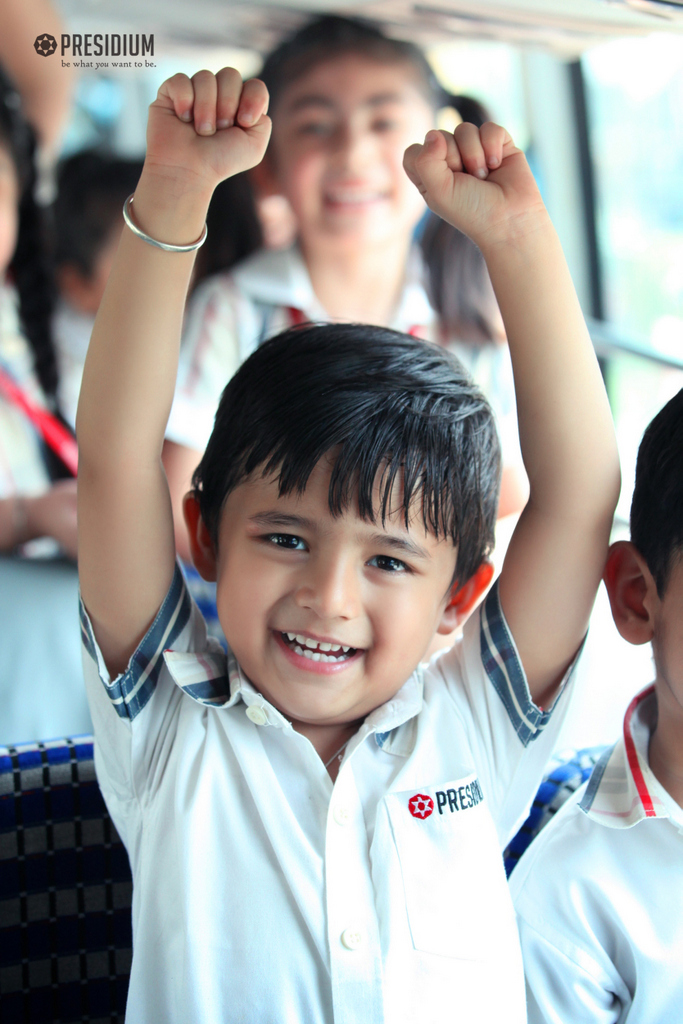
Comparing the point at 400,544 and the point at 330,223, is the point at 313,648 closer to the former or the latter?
the point at 400,544

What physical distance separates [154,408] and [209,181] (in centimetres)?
18

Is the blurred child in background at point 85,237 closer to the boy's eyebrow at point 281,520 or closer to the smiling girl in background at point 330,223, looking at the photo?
the smiling girl in background at point 330,223

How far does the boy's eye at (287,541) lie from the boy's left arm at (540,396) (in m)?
0.21

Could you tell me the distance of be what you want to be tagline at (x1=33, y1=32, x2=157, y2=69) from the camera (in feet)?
2.65

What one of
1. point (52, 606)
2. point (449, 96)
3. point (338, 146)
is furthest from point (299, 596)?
point (449, 96)

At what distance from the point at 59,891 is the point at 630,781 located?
0.57 metres

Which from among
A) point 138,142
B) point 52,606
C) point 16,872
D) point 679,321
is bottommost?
point 16,872

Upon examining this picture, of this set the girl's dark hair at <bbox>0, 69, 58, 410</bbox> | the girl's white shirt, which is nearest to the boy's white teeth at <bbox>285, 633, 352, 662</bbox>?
the girl's white shirt

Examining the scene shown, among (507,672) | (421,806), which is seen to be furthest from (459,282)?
(421,806)

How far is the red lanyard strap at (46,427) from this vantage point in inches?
72.5

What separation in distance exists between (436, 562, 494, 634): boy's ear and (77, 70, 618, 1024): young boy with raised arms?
26 mm

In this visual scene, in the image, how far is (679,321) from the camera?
2.27 meters

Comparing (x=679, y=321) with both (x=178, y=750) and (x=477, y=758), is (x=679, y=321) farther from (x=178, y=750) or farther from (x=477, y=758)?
(x=178, y=750)

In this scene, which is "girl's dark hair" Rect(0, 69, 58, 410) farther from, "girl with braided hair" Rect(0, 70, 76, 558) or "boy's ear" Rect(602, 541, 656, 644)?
"boy's ear" Rect(602, 541, 656, 644)
